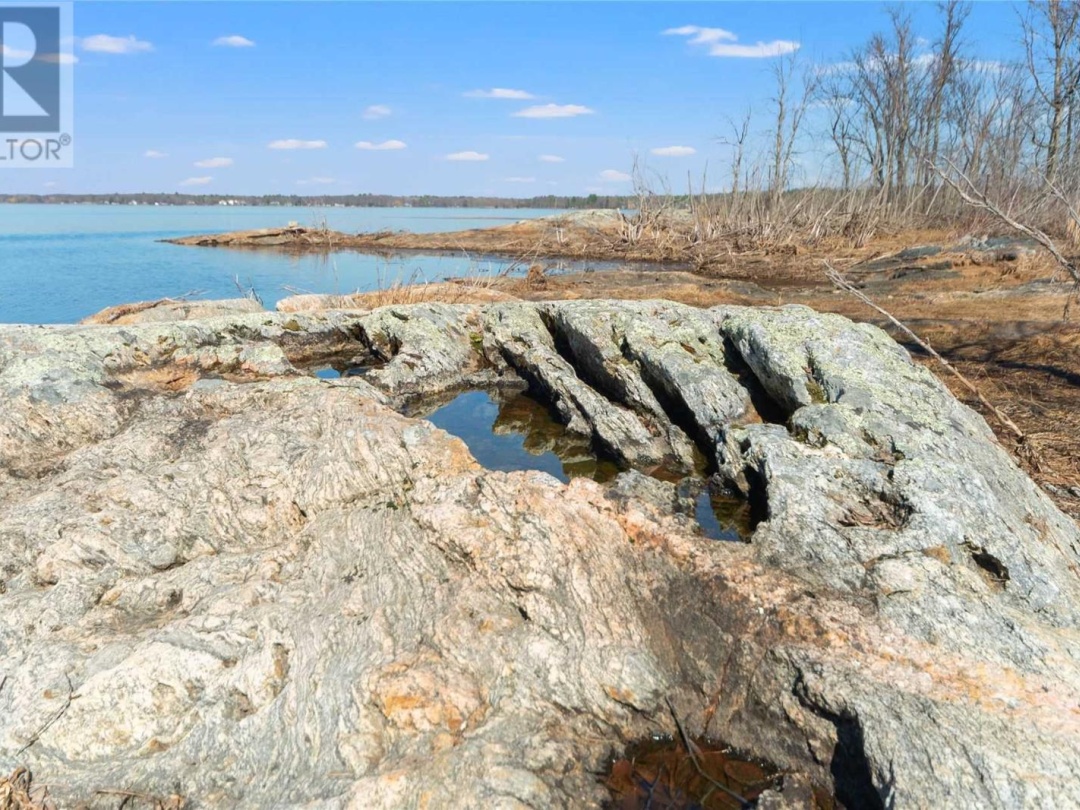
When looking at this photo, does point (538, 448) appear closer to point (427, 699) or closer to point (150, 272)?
point (427, 699)

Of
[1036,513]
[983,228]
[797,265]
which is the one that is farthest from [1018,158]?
[1036,513]

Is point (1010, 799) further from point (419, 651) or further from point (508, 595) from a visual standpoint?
point (419, 651)

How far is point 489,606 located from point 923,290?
60.2ft

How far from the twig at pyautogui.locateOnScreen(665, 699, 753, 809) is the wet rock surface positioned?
0.20ft

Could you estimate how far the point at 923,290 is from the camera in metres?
18.5

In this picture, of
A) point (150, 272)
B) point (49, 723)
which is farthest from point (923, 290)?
point (150, 272)

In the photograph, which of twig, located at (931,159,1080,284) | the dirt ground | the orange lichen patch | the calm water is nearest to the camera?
the orange lichen patch

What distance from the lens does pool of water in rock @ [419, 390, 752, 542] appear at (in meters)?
6.77

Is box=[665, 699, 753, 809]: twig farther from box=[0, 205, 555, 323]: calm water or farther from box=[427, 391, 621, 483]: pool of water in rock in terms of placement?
box=[0, 205, 555, 323]: calm water

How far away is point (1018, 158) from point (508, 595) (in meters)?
29.8

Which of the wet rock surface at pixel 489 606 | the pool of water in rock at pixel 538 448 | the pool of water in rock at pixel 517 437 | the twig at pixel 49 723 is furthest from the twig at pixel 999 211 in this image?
the twig at pixel 49 723

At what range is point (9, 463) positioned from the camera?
6.23m

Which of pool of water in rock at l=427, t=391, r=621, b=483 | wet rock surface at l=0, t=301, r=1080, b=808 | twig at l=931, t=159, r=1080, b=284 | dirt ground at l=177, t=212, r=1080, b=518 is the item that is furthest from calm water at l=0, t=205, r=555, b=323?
twig at l=931, t=159, r=1080, b=284

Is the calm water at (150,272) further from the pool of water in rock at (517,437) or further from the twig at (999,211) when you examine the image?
the twig at (999,211)
